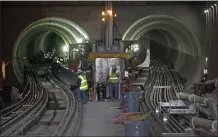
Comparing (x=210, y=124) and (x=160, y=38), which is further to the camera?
(x=160, y=38)

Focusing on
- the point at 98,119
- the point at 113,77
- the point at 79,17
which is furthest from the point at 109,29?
the point at 98,119

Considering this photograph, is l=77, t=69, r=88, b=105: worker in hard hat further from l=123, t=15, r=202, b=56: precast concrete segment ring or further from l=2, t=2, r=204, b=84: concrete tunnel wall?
l=123, t=15, r=202, b=56: precast concrete segment ring

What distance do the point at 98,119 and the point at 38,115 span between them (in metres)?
2.35

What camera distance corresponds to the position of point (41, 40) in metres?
38.2

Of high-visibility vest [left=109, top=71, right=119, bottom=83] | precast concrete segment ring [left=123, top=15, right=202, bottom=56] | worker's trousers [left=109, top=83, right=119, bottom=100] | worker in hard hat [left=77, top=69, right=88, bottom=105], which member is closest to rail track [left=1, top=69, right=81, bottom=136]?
worker in hard hat [left=77, top=69, right=88, bottom=105]

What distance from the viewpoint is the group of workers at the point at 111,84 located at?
60.6ft

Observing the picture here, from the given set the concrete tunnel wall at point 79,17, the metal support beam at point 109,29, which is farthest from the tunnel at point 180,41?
the metal support beam at point 109,29

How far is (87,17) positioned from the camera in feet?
81.9

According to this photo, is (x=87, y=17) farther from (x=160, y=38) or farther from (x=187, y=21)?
(x=160, y=38)

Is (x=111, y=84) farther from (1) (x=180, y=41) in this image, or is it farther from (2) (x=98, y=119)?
(1) (x=180, y=41)

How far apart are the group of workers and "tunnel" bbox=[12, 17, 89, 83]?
6.09 metres

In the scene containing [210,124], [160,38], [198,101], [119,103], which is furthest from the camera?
[160,38]

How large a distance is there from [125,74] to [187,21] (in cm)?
713

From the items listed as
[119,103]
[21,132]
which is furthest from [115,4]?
[21,132]
